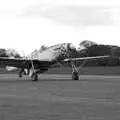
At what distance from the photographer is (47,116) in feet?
27.8

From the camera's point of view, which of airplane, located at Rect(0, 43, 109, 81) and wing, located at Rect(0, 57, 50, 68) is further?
airplane, located at Rect(0, 43, 109, 81)

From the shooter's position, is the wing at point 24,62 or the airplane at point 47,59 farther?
the airplane at point 47,59

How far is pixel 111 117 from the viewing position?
27.1 ft

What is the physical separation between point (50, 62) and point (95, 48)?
59.9m

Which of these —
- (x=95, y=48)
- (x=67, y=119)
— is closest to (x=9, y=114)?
(x=67, y=119)

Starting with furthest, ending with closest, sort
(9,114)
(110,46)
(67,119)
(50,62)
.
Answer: (110,46)
(50,62)
(9,114)
(67,119)

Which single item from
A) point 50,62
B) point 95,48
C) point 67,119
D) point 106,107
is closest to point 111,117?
point 67,119

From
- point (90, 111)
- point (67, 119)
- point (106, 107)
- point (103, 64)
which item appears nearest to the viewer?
point (67, 119)

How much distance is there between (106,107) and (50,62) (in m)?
22.6

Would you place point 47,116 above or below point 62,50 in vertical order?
below

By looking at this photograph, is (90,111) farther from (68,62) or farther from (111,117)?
(68,62)

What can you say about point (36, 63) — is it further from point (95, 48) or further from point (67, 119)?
point (95, 48)

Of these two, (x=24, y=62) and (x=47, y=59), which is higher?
(x=47, y=59)

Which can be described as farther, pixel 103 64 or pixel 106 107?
pixel 103 64
